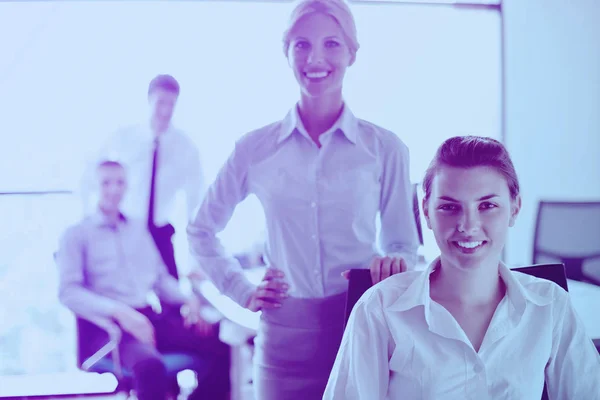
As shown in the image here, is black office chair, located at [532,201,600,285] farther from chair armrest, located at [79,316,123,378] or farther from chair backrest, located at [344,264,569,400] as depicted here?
chair armrest, located at [79,316,123,378]

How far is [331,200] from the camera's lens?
1.70 m

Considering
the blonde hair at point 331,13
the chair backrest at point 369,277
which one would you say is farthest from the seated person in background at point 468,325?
the blonde hair at point 331,13

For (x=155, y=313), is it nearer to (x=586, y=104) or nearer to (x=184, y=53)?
(x=184, y=53)

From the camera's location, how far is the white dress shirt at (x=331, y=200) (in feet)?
5.59

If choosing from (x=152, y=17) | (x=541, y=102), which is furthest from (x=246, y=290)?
(x=541, y=102)

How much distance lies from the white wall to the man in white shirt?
4.54 feet

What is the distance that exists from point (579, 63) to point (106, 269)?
215 centimetres

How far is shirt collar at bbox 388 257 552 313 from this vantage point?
1.18 meters

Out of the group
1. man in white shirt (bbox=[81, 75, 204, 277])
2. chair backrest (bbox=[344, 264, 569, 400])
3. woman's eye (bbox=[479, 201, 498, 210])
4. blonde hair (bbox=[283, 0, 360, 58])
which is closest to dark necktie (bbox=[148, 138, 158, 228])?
man in white shirt (bbox=[81, 75, 204, 277])

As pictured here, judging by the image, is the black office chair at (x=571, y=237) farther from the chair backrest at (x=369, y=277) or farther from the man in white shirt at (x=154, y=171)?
the man in white shirt at (x=154, y=171)

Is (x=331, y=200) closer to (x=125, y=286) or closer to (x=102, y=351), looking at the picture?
(x=125, y=286)

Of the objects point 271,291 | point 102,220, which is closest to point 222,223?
point 271,291

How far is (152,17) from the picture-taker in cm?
220

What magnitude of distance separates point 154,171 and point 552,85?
67.2 inches
